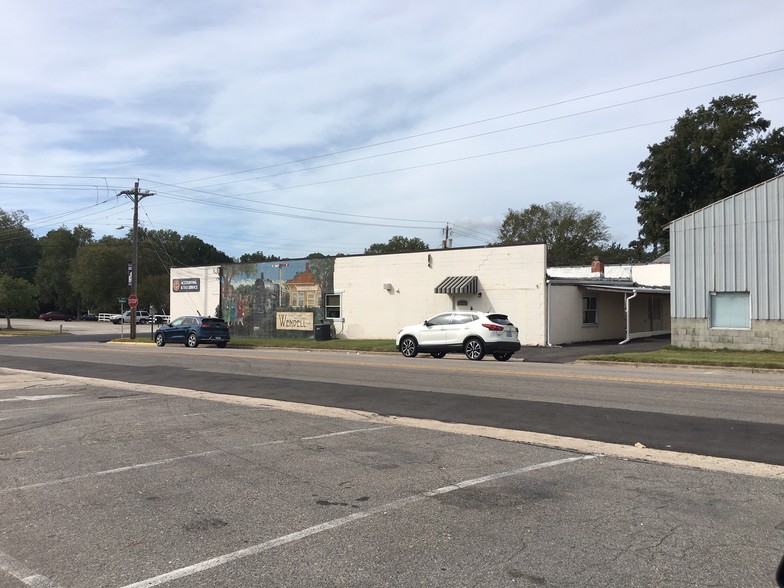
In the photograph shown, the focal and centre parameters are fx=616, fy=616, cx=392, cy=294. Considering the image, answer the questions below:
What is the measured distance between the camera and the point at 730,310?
73.3 ft

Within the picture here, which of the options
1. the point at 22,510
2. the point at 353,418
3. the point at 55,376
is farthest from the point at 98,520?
the point at 55,376

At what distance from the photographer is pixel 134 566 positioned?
13.3ft

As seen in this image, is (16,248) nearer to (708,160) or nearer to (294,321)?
(294,321)

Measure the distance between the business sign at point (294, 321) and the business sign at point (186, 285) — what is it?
8107 mm

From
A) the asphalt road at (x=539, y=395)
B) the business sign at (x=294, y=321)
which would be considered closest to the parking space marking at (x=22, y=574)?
the asphalt road at (x=539, y=395)

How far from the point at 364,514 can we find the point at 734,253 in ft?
70.3

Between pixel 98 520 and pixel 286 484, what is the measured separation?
5.46ft

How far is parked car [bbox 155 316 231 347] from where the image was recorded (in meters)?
31.4

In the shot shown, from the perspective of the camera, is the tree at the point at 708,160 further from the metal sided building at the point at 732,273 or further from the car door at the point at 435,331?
the car door at the point at 435,331

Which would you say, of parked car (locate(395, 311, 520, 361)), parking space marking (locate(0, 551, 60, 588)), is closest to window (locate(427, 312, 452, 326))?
parked car (locate(395, 311, 520, 361))

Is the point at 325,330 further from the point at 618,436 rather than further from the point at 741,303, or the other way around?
the point at 618,436

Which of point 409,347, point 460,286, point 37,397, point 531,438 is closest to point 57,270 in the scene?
point 460,286

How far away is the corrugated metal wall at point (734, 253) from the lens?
21.2m

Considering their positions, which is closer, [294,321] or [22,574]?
[22,574]
